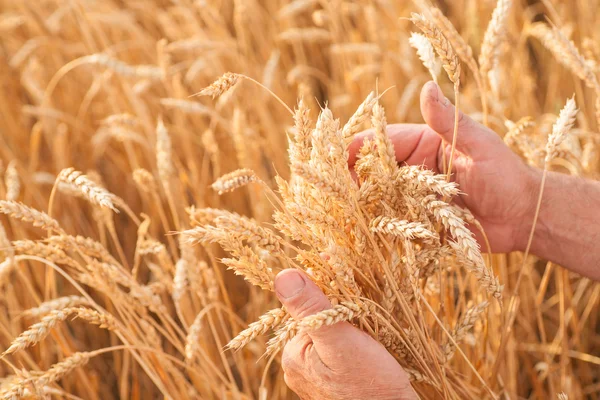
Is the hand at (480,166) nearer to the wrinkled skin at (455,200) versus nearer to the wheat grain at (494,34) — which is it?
the wrinkled skin at (455,200)

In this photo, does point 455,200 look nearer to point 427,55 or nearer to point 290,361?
point 427,55

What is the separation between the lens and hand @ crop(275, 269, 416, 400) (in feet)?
2.81

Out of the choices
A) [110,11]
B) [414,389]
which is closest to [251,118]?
[110,11]

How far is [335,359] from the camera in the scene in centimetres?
92

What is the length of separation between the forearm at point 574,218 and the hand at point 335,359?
52 centimetres

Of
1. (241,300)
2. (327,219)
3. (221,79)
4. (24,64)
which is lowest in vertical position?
(241,300)

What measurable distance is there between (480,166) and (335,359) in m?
0.48

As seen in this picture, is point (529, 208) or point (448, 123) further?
point (529, 208)

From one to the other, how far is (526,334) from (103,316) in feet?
3.94

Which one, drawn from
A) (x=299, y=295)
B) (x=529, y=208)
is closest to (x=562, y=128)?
(x=529, y=208)

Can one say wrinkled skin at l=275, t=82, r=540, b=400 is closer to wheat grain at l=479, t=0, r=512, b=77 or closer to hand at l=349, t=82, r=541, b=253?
hand at l=349, t=82, r=541, b=253

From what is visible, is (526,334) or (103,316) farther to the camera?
(526,334)

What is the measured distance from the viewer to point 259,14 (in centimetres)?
240

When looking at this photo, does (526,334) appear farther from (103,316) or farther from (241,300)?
(103,316)
